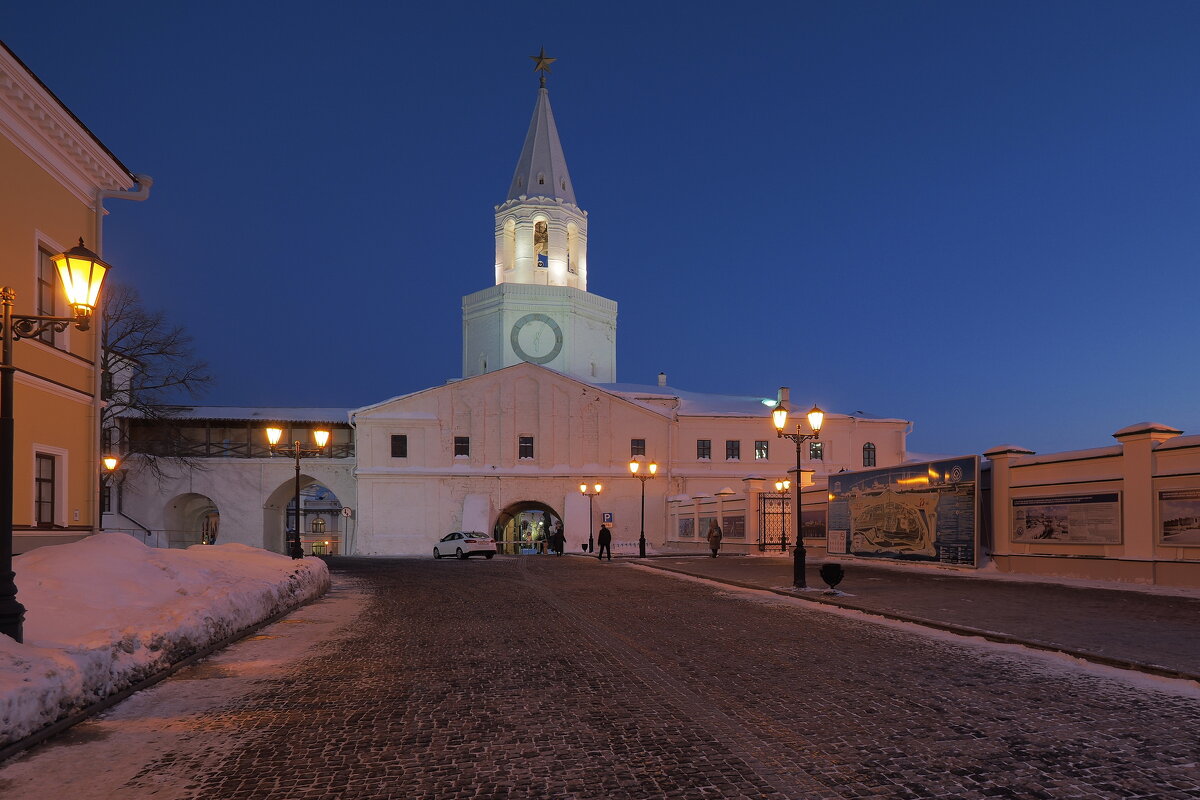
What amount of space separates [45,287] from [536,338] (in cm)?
4413

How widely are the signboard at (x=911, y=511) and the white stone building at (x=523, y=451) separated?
16.0m

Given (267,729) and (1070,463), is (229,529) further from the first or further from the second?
(267,729)

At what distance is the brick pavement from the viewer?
9.35 m

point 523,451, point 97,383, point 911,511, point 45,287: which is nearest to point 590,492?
point 523,451

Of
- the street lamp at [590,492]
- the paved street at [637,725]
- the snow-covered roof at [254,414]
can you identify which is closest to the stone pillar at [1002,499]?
the paved street at [637,725]

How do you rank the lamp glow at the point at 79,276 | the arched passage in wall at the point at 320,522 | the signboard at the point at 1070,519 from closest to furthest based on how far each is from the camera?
the lamp glow at the point at 79,276
the signboard at the point at 1070,519
the arched passage in wall at the point at 320,522

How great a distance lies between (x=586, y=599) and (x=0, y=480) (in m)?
10.7

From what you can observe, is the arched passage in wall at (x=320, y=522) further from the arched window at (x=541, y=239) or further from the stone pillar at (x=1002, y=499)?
the stone pillar at (x=1002, y=499)

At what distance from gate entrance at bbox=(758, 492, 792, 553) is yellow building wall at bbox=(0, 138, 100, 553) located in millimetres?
25577

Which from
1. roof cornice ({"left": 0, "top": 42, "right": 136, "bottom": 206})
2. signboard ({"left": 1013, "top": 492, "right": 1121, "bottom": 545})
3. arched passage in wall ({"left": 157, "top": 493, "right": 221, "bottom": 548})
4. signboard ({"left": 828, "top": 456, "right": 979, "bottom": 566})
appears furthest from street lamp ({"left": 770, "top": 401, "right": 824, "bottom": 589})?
arched passage in wall ({"left": 157, "top": 493, "right": 221, "bottom": 548})

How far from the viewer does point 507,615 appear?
46.3 feet

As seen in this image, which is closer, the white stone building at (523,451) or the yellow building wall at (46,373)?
the yellow building wall at (46,373)

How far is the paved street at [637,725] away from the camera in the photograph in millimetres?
5156

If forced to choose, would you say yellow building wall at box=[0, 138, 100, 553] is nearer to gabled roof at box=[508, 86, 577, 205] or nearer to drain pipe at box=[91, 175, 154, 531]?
drain pipe at box=[91, 175, 154, 531]
